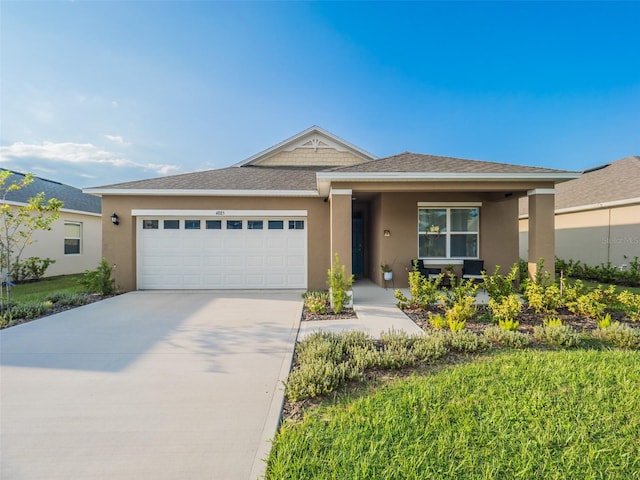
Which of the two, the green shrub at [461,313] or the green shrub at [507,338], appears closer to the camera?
the green shrub at [507,338]

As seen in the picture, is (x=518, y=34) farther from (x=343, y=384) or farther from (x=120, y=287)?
(x=120, y=287)

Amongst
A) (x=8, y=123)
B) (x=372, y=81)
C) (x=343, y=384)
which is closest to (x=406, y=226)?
(x=343, y=384)

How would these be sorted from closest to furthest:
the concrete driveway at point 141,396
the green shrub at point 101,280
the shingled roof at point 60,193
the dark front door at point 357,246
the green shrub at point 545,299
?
the concrete driveway at point 141,396, the green shrub at point 545,299, the green shrub at point 101,280, the dark front door at point 357,246, the shingled roof at point 60,193

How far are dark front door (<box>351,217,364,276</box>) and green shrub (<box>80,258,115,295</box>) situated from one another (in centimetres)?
866

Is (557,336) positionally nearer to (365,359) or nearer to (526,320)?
(526,320)

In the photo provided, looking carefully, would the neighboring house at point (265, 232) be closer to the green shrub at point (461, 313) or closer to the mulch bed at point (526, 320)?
the mulch bed at point (526, 320)

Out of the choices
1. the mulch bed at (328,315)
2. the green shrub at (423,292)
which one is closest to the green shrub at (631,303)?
the green shrub at (423,292)

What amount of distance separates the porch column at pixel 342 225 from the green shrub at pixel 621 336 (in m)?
4.85

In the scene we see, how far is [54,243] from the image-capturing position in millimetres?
13047

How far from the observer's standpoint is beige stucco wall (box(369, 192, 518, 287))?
9.70 m

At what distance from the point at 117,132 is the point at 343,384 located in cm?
1344

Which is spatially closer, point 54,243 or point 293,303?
point 293,303

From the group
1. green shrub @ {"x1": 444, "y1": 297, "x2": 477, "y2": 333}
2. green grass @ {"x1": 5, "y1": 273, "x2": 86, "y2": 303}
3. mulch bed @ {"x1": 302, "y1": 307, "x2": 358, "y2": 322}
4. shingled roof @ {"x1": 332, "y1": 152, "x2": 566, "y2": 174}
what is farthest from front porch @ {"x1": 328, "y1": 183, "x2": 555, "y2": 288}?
green grass @ {"x1": 5, "y1": 273, "x2": 86, "y2": 303}

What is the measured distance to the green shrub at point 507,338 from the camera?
181 inches
